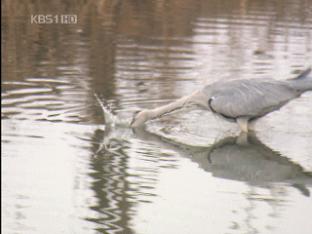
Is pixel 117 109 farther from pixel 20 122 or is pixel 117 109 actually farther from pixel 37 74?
pixel 37 74

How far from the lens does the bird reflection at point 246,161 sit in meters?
7.25

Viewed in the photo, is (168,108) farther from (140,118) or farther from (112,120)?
(112,120)

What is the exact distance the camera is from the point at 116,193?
Result: 6.65 metres

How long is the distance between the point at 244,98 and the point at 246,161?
0.87 meters

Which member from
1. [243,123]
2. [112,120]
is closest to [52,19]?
[112,120]

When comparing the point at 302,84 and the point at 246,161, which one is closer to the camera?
the point at 246,161

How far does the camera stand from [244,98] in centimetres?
852

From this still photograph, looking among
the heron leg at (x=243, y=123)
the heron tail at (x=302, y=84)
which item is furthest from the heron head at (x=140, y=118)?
the heron tail at (x=302, y=84)

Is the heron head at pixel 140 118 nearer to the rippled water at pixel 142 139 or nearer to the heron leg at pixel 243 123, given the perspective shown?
the rippled water at pixel 142 139

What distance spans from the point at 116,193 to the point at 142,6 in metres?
11.1

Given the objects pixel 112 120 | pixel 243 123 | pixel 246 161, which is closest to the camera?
pixel 246 161

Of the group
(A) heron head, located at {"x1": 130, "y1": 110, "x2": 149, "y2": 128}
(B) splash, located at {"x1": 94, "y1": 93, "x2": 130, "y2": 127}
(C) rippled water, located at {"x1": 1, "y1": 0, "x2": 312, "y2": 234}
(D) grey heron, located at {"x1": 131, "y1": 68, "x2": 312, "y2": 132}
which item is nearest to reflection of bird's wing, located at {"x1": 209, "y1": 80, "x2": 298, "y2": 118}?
(D) grey heron, located at {"x1": 131, "y1": 68, "x2": 312, "y2": 132}

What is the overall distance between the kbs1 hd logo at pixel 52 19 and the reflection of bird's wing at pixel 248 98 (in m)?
6.41

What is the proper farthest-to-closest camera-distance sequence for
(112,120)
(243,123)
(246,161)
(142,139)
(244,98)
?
(112,120) < (243,123) < (244,98) < (142,139) < (246,161)
